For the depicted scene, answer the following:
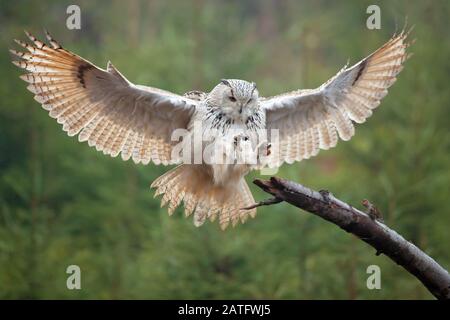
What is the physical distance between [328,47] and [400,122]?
9845mm

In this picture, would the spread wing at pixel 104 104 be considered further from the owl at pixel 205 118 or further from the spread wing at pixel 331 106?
the spread wing at pixel 331 106

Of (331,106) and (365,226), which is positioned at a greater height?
(331,106)

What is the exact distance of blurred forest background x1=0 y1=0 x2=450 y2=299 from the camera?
9094 mm

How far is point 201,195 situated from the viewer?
706cm

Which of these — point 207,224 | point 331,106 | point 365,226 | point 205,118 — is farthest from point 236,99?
point 207,224

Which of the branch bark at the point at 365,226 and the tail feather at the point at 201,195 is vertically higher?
the tail feather at the point at 201,195

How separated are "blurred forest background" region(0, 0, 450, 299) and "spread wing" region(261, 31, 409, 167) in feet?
6.23

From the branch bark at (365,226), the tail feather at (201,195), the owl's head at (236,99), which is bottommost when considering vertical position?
the branch bark at (365,226)

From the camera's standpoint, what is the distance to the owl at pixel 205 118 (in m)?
6.56

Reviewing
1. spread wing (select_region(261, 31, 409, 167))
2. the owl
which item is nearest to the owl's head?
the owl

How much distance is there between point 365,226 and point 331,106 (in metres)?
2.12

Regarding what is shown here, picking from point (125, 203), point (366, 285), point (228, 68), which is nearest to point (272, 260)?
point (366, 285)

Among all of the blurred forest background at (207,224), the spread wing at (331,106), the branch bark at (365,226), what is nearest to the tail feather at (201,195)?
the spread wing at (331,106)

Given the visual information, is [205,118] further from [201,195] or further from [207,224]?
[207,224]
